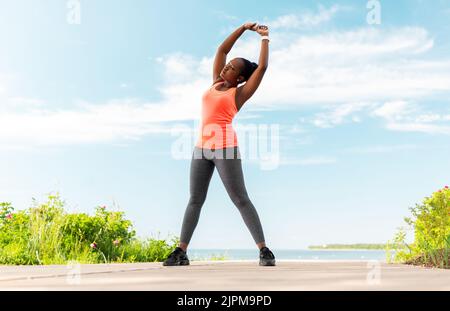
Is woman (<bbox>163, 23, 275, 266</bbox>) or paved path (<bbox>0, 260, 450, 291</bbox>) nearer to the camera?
paved path (<bbox>0, 260, 450, 291</bbox>)

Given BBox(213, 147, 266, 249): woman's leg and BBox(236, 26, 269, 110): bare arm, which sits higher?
BBox(236, 26, 269, 110): bare arm

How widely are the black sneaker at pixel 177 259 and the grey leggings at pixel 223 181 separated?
0.52 ft

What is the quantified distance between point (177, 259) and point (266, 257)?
957 mm

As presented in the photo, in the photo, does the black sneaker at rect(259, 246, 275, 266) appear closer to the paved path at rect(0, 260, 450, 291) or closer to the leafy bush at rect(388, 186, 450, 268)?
the paved path at rect(0, 260, 450, 291)

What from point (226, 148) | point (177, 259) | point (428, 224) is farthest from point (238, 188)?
point (428, 224)

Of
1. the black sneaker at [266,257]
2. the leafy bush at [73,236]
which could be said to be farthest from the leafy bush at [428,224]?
the leafy bush at [73,236]

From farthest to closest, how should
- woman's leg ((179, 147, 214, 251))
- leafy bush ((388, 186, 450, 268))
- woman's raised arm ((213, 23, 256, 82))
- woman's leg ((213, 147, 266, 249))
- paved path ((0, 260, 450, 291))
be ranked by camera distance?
leafy bush ((388, 186, 450, 268)) < woman's raised arm ((213, 23, 256, 82)) < woman's leg ((179, 147, 214, 251)) < woman's leg ((213, 147, 266, 249)) < paved path ((0, 260, 450, 291))

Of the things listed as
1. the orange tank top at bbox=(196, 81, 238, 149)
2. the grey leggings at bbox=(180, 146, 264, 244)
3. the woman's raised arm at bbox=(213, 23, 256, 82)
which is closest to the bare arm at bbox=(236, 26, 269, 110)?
the orange tank top at bbox=(196, 81, 238, 149)

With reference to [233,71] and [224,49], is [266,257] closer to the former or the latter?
[233,71]

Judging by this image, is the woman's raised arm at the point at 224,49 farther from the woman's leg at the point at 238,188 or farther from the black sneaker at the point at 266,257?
the black sneaker at the point at 266,257

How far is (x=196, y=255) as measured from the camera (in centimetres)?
1023

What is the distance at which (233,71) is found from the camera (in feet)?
20.8

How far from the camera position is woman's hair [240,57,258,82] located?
250 inches
